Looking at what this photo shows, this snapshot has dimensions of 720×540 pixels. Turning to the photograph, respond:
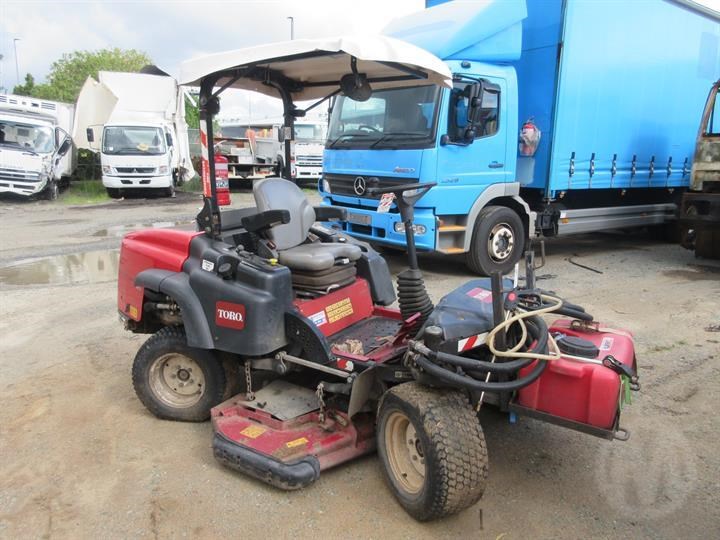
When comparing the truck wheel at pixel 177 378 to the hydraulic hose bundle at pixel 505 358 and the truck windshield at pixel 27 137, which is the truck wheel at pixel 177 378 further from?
the truck windshield at pixel 27 137

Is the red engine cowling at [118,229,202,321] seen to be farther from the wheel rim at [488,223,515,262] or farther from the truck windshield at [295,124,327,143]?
the truck windshield at [295,124,327,143]

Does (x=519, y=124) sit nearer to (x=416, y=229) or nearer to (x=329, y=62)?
(x=416, y=229)

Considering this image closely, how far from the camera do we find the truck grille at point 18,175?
15.9 m

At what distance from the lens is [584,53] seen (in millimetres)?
7793

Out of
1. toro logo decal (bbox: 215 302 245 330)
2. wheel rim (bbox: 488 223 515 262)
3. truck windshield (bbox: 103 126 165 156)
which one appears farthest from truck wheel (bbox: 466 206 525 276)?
truck windshield (bbox: 103 126 165 156)

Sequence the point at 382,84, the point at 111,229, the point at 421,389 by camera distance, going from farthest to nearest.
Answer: the point at 111,229 < the point at 382,84 < the point at 421,389

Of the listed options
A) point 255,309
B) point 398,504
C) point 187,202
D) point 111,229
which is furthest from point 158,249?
point 187,202

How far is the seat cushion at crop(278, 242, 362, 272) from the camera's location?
141 inches

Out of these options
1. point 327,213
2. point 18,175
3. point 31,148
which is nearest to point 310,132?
point 31,148

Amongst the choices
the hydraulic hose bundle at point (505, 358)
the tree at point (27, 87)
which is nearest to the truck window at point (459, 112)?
the hydraulic hose bundle at point (505, 358)

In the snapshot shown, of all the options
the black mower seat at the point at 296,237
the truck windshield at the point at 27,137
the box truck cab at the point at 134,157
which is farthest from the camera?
the box truck cab at the point at 134,157

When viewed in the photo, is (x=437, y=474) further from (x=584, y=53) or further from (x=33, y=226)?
(x=33, y=226)

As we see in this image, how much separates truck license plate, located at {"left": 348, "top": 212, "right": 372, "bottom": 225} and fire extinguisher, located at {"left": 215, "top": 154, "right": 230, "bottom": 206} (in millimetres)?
3740

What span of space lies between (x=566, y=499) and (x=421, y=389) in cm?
96
